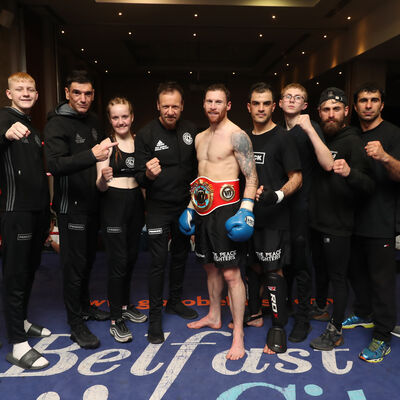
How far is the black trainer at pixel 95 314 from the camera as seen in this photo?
9.61 ft

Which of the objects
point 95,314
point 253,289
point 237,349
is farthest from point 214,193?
A: point 95,314

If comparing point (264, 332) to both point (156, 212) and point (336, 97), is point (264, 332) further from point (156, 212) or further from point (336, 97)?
point (336, 97)

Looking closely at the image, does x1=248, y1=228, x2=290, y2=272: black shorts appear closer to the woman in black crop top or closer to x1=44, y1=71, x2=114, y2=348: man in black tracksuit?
the woman in black crop top

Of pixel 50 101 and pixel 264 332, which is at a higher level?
pixel 50 101

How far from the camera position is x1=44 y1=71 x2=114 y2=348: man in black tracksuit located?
2441 mm

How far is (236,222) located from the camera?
7.29ft

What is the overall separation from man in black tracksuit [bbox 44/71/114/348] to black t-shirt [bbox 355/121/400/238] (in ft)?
6.18

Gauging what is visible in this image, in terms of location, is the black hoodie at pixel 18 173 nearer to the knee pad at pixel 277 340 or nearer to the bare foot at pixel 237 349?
the bare foot at pixel 237 349

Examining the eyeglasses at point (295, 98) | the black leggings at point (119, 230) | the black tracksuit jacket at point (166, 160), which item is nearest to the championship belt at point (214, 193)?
the black tracksuit jacket at point (166, 160)

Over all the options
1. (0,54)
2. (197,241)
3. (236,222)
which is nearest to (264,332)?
(197,241)

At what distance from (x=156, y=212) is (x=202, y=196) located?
16.0 inches

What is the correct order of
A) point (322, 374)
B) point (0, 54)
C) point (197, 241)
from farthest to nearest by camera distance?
point (0, 54) → point (197, 241) → point (322, 374)

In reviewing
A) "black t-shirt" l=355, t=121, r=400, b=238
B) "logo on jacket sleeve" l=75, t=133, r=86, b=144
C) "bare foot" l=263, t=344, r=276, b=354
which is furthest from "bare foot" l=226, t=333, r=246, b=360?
"logo on jacket sleeve" l=75, t=133, r=86, b=144

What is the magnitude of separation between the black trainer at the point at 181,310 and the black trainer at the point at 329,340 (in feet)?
3.19
